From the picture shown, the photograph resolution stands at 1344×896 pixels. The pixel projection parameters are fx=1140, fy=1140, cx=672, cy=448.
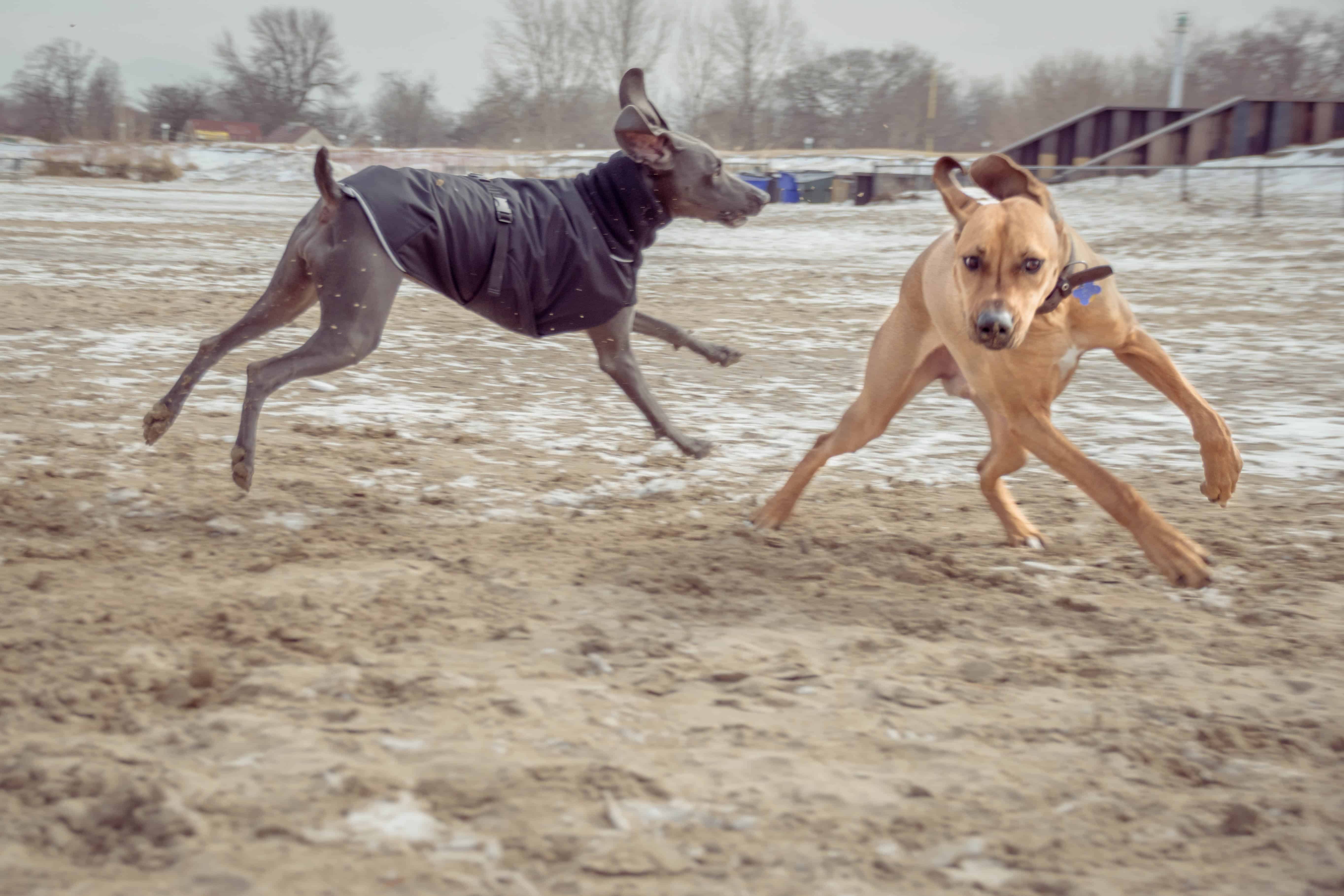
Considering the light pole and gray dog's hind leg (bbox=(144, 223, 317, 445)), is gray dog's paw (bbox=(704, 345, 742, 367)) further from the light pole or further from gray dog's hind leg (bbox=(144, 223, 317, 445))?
the light pole

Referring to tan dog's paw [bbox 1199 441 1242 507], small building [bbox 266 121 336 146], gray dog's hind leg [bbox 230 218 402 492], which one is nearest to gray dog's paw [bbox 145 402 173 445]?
gray dog's hind leg [bbox 230 218 402 492]

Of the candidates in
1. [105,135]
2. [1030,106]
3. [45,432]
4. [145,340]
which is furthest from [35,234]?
[1030,106]

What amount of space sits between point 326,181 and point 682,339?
1.71 meters

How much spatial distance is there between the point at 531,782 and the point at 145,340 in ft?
20.2

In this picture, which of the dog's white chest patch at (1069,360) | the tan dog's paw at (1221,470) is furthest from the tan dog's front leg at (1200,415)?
the dog's white chest patch at (1069,360)

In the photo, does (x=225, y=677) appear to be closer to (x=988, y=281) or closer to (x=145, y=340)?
(x=988, y=281)

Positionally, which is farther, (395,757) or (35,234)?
(35,234)

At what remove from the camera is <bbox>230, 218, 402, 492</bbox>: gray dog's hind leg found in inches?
160

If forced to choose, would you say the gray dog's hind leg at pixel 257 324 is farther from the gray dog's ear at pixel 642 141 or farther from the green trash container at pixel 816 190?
the green trash container at pixel 816 190

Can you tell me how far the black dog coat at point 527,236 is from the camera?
13.5 feet

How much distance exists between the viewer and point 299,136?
59438 millimetres

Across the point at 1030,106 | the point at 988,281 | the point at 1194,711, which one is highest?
the point at 1030,106

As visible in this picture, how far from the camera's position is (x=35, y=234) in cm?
1354

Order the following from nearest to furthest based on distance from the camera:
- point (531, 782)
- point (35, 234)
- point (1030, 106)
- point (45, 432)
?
point (531, 782) → point (45, 432) → point (35, 234) → point (1030, 106)
